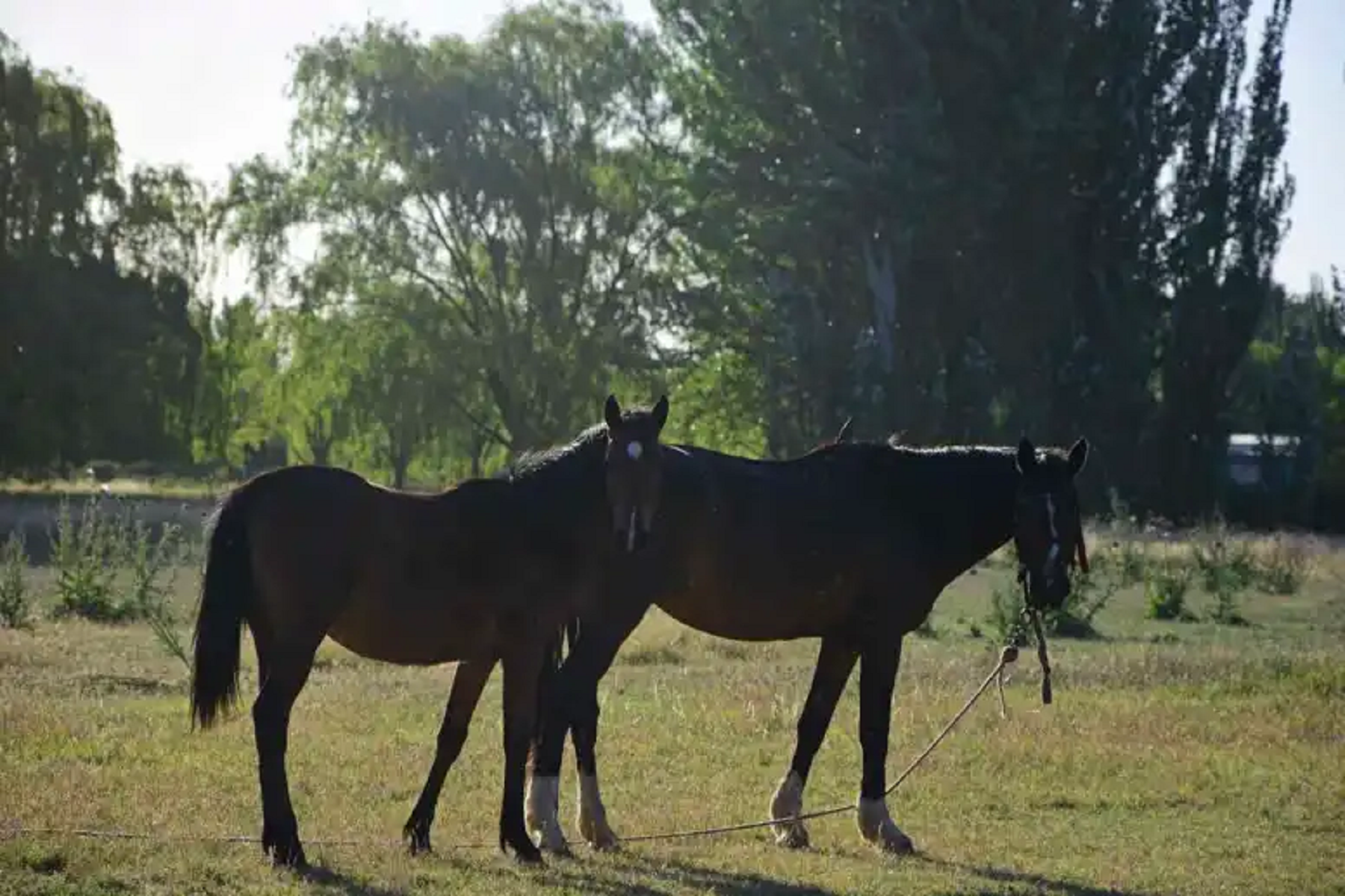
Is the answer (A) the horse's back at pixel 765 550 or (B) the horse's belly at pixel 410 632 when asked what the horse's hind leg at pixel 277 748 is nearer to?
(B) the horse's belly at pixel 410 632

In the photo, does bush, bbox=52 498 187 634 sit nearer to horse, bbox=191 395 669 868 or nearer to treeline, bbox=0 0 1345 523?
horse, bbox=191 395 669 868

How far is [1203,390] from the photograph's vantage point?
149 feet

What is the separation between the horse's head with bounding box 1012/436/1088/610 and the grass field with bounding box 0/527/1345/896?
4.65ft

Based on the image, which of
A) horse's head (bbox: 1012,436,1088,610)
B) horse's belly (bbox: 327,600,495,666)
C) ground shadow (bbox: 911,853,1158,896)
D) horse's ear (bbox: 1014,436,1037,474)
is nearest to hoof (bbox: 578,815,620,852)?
horse's belly (bbox: 327,600,495,666)

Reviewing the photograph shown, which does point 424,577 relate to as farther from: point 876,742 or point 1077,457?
point 1077,457

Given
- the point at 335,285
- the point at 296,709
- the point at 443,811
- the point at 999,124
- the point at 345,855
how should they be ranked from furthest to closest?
the point at 335,285, the point at 999,124, the point at 296,709, the point at 443,811, the point at 345,855

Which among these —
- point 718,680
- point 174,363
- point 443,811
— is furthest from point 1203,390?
point 443,811

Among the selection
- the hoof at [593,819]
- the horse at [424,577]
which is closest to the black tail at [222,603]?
the horse at [424,577]

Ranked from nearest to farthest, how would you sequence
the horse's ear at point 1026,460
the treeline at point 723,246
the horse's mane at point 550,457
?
the horse's mane at point 550,457, the horse's ear at point 1026,460, the treeline at point 723,246

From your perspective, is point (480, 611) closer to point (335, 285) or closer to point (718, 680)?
point (718, 680)

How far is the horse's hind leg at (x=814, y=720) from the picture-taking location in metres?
10.4

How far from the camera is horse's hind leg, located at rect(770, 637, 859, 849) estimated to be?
1041 centimetres

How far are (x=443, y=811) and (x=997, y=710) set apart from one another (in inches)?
236

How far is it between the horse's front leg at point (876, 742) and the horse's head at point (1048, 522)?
853 mm
